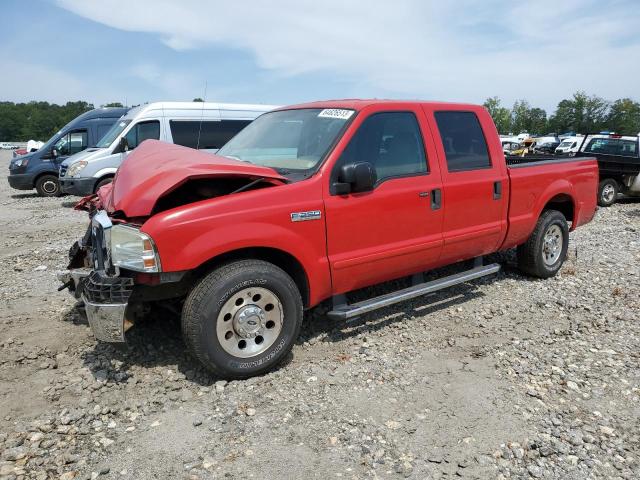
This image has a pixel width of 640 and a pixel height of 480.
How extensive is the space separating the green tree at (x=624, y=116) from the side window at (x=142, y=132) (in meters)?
67.6

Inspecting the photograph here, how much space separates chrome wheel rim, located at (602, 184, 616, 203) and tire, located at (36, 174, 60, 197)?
15.1m

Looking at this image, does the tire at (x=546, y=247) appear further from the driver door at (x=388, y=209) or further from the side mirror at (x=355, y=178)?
the side mirror at (x=355, y=178)

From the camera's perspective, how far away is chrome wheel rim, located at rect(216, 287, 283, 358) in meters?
3.35

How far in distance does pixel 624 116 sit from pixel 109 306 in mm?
77288

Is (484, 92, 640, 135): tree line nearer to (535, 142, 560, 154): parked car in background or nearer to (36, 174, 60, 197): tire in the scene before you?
(535, 142, 560, 154): parked car in background

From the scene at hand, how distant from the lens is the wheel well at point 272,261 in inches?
135

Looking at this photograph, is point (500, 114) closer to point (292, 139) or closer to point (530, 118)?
point (530, 118)

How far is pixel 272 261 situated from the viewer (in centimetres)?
372


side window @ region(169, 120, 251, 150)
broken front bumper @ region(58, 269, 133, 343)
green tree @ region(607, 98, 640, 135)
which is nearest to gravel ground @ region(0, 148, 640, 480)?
broken front bumper @ region(58, 269, 133, 343)

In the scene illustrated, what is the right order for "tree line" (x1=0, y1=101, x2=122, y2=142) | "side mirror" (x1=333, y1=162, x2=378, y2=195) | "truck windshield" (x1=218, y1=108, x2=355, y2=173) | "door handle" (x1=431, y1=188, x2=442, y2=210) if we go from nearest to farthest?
"side mirror" (x1=333, y1=162, x2=378, y2=195) < "truck windshield" (x1=218, y1=108, x2=355, y2=173) < "door handle" (x1=431, y1=188, x2=442, y2=210) < "tree line" (x1=0, y1=101, x2=122, y2=142)

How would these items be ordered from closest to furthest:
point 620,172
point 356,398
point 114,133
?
point 356,398 → point 114,133 → point 620,172

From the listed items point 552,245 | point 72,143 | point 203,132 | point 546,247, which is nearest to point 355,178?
point 546,247

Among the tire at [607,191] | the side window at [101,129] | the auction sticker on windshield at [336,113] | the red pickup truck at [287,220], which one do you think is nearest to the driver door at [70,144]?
the side window at [101,129]

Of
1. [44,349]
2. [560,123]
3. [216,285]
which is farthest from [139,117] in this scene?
[560,123]
